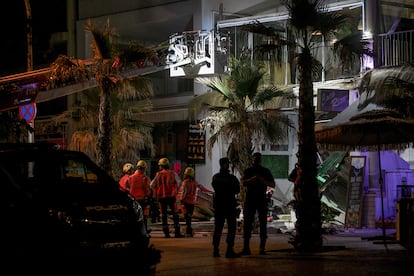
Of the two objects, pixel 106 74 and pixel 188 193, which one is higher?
pixel 106 74

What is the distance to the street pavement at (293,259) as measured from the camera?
11.4 metres

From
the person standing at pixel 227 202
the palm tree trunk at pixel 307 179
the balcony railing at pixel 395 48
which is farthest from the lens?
the balcony railing at pixel 395 48

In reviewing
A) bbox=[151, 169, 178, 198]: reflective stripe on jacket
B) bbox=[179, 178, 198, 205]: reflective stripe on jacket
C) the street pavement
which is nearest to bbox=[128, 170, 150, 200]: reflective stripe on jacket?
bbox=[151, 169, 178, 198]: reflective stripe on jacket

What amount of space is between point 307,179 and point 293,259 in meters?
1.85

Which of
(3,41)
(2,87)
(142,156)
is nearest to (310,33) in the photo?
(2,87)

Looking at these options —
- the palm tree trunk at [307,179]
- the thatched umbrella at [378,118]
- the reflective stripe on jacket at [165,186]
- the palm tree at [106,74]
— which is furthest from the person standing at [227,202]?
the palm tree at [106,74]

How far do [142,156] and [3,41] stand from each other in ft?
42.3

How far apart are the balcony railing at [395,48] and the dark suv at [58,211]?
10.3 metres

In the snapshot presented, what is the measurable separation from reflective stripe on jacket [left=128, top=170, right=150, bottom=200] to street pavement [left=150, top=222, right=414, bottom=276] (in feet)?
3.81

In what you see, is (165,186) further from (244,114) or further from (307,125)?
(307,125)

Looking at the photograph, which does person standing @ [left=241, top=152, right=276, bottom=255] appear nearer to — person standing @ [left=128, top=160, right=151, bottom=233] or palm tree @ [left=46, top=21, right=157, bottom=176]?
person standing @ [left=128, top=160, right=151, bottom=233]

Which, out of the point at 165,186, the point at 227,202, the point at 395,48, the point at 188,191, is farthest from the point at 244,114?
the point at 227,202

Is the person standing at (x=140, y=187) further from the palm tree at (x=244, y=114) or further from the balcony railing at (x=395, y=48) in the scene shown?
the balcony railing at (x=395, y=48)

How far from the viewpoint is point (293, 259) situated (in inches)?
501
